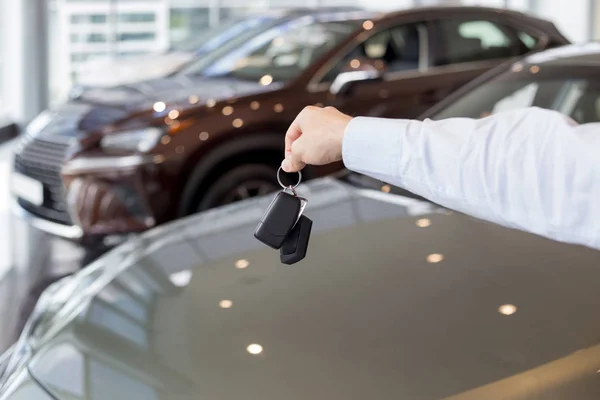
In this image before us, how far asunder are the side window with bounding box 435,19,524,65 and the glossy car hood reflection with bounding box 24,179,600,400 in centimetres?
283

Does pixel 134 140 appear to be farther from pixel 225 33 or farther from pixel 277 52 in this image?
pixel 225 33

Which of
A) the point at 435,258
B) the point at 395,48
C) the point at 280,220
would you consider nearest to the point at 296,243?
the point at 280,220

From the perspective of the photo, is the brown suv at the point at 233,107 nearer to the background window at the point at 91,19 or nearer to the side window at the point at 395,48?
the side window at the point at 395,48

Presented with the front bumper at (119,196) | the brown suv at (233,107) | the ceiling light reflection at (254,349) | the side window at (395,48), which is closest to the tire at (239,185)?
the brown suv at (233,107)

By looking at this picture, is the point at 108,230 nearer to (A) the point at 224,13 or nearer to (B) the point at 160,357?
(B) the point at 160,357

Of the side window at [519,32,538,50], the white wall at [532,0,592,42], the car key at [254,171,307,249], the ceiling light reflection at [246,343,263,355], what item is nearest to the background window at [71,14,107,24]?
the white wall at [532,0,592,42]

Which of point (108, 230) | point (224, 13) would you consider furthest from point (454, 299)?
point (224, 13)

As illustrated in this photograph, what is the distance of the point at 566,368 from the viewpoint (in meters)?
1.46

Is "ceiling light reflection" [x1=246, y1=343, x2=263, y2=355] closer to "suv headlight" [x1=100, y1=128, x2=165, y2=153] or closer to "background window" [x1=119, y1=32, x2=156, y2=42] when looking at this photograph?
"suv headlight" [x1=100, y1=128, x2=165, y2=153]

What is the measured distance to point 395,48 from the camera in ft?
15.9

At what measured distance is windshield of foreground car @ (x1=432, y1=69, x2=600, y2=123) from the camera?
270cm

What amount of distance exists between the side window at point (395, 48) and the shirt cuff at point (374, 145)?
11.2ft

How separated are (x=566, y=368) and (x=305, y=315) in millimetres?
505

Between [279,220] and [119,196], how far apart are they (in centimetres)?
260
